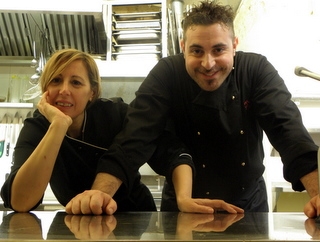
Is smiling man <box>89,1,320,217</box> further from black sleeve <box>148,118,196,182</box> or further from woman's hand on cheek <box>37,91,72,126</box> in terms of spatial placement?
woman's hand on cheek <box>37,91,72,126</box>

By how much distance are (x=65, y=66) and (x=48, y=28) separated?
1.30 metres

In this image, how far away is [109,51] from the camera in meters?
2.31

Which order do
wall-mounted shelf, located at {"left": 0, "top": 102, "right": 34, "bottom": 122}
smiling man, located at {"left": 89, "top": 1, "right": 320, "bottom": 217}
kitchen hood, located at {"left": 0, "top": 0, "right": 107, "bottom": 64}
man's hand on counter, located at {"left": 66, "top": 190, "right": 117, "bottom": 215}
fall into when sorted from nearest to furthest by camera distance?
1. man's hand on counter, located at {"left": 66, "top": 190, "right": 117, "bottom": 215}
2. smiling man, located at {"left": 89, "top": 1, "right": 320, "bottom": 217}
3. kitchen hood, located at {"left": 0, "top": 0, "right": 107, "bottom": 64}
4. wall-mounted shelf, located at {"left": 0, "top": 102, "right": 34, "bottom": 122}

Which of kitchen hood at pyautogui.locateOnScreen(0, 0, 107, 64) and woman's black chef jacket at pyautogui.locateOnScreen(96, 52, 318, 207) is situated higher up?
kitchen hood at pyautogui.locateOnScreen(0, 0, 107, 64)

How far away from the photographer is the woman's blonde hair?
3.83 feet

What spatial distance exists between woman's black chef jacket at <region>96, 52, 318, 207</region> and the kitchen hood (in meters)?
1.05

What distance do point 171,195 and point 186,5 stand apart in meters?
1.88

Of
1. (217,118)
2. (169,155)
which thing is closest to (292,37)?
(217,118)

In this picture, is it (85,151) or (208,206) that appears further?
(85,151)

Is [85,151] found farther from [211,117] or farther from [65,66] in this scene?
[211,117]

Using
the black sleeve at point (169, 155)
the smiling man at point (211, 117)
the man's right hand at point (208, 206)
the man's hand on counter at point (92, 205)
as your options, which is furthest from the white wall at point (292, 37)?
the man's hand on counter at point (92, 205)

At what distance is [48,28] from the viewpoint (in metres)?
2.36

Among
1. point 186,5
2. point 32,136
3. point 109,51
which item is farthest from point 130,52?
point 32,136

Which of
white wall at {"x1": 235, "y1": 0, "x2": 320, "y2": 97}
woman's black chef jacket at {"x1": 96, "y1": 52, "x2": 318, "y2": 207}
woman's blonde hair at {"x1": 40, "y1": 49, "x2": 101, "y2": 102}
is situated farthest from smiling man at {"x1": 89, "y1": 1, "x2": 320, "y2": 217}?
white wall at {"x1": 235, "y1": 0, "x2": 320, "y2": 97}
